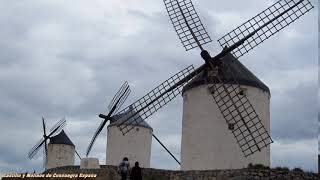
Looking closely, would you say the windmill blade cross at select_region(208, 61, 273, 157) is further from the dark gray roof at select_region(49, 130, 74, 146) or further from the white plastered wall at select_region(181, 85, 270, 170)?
the dark gray roof at select_region(49, 130, 74, 146)

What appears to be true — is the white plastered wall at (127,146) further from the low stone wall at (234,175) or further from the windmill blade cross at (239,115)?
the windmill blade cross at (239,115)

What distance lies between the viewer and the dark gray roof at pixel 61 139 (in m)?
36.2

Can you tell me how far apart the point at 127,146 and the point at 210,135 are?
397 inches

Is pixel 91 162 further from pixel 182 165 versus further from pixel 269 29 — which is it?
pixel 269 29

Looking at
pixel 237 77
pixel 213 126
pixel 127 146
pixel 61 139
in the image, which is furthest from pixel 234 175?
pixel 61 139

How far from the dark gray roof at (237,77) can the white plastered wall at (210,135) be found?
163 mm

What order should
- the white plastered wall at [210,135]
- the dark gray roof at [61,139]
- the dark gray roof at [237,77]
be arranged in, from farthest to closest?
the dark gray roof at [61,139]
the dark gray roof at [237,77]
the white plastered wall at [210,135]

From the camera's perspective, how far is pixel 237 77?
64.0ft

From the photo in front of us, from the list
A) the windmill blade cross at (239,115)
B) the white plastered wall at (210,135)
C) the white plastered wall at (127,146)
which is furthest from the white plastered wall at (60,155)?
the windmill blade cross at (239,115)

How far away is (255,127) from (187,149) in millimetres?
2412

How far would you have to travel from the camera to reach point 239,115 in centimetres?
1892

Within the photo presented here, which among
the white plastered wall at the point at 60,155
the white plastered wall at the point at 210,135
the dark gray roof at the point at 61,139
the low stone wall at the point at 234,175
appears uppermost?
the dark gray roof at the point at 61,139

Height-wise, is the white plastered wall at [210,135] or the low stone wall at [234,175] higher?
the white plastered wall at [210,135]

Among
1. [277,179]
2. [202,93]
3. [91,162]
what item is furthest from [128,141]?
[277,179]
